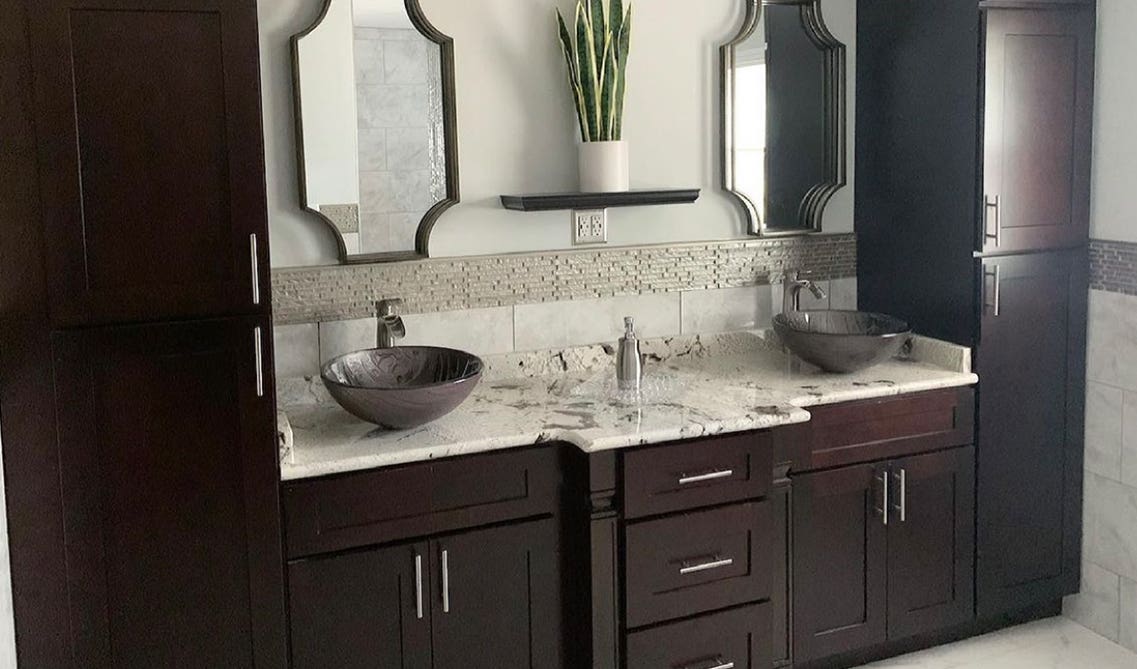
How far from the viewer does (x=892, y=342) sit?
3.24 m

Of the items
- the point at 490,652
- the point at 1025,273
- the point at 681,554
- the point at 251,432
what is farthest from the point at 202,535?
the point at 1025,273

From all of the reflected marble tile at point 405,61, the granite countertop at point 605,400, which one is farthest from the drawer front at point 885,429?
the reflected marble tile at point 405,61

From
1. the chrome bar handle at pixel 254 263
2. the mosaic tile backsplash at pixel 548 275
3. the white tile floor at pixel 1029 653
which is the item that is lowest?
the white tile floor at pixel 1029 653

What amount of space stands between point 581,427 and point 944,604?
4.21 ft

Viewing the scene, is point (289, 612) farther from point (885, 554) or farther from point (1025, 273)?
point (1025, 273)

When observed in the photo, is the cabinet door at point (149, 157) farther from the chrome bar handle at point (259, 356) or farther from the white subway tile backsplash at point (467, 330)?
the white subway tile backsplash at point (467, 330)

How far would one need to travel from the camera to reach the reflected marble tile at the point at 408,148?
310cm

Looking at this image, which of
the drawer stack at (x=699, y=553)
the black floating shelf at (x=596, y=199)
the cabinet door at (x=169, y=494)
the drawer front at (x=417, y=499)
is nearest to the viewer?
the cabinet door at (x=169, y=494)

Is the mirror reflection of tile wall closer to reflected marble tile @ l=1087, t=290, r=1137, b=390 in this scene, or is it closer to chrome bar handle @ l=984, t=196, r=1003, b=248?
chrome bar handle @ l=984, t=196, r=1003, b=248

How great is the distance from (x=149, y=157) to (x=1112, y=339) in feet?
8.54

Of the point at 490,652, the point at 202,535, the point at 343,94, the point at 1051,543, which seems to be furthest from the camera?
the point at 1051,543

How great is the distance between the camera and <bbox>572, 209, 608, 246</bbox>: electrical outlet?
337 centimetres

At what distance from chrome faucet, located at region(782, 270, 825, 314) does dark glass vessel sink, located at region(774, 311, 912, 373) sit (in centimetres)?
7

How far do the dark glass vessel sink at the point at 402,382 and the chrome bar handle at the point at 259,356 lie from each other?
0.28 metres
